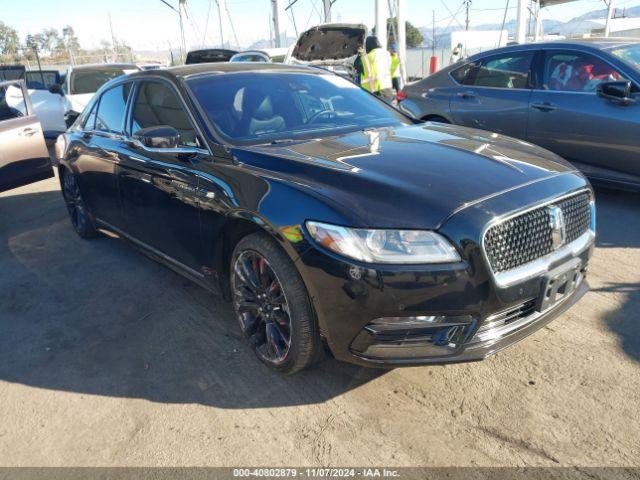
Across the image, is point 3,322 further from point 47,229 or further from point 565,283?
point 565,283

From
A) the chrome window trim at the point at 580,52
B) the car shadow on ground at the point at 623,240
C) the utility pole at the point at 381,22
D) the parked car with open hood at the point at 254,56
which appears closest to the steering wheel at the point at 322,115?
the car shadow on ground at the point at 623,240

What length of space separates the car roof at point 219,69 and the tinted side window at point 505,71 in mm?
2850

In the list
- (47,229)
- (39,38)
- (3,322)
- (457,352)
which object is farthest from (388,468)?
(39,38)

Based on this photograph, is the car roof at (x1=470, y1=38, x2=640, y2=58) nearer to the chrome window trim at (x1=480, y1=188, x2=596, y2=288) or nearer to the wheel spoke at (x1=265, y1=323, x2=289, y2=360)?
the chrome window trim at (x1=480, y1=188, x2=596, y2=288)

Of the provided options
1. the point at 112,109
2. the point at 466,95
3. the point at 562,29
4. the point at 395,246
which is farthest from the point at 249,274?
the point at 562,29

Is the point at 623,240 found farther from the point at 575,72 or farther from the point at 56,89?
the point at 56,89

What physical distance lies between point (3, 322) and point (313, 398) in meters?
2.51

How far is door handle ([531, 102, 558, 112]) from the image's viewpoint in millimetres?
5531

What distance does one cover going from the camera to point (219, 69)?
3826 mm

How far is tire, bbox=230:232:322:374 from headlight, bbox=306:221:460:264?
15.0 inches

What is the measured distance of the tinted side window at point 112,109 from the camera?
423 centimetres

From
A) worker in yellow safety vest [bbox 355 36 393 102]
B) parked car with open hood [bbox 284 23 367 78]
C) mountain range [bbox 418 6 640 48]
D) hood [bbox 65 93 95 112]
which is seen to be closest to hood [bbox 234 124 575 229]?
worker in yellow safety vest [bbox 355 36 393 102]

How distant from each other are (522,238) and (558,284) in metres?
0.31

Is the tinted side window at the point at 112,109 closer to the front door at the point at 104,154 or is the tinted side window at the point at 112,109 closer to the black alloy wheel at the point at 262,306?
the front door at the point at 104,154
